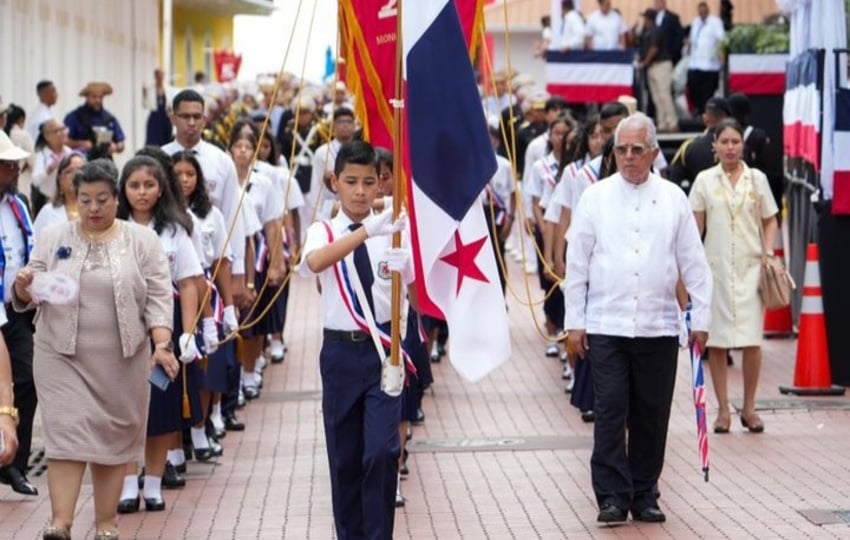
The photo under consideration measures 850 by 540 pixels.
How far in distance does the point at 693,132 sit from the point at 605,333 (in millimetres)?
20710

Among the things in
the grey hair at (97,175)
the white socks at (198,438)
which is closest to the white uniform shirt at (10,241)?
the grey hair at (97,175)

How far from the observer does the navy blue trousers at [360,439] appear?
8.86 metres

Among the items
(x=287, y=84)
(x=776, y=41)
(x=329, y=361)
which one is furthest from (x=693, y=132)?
(x=329, y=361)

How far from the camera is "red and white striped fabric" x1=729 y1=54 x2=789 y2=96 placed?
24.9 m

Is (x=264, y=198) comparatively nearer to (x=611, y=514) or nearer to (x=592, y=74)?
(x=611, y=514)

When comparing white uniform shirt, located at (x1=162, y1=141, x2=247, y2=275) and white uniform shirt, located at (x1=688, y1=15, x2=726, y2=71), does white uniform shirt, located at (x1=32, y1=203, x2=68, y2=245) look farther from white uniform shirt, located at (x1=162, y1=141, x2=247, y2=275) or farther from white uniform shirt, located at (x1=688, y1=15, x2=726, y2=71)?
white uniform shirt, located at (x1=688, y1=15, x2=726, y2=71)

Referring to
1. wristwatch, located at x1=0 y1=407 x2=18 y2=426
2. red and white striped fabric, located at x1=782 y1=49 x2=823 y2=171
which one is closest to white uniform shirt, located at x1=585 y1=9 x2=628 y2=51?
red and white striped fabric, located at x1=782 y1=49 x2=823 y2=171

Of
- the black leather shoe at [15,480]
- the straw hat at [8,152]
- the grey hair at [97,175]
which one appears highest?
the straw hat at [8,152]

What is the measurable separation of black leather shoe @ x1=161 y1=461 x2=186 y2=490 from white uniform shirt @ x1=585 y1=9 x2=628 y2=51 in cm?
2008

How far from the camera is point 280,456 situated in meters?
13.3

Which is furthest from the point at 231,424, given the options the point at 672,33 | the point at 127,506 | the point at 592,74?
the point at 672,33

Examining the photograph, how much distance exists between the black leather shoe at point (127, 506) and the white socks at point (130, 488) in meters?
0.03

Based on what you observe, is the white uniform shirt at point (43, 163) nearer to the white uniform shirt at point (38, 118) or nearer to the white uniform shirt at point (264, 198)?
the white uniform shirt at point (264, 198)

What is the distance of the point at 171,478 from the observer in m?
12.1
